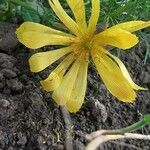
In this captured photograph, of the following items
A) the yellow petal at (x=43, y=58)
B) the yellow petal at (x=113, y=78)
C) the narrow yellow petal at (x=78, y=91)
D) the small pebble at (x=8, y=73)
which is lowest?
the small pebble at (x=8, y=73)

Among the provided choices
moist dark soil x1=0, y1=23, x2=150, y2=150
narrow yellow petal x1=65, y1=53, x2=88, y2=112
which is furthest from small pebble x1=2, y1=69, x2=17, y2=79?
narrow yellow petal x1=65, y1=53, x2=88, y2=112

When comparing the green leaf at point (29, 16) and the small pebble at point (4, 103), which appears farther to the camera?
the green leaf at point (29, 16)

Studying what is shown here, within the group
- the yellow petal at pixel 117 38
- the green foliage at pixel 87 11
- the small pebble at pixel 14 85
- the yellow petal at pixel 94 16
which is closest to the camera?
the yellow petal at pixel 117 38

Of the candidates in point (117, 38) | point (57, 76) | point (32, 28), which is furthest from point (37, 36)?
point (117, 38)

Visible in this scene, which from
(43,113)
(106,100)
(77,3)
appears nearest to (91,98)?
(106,100)

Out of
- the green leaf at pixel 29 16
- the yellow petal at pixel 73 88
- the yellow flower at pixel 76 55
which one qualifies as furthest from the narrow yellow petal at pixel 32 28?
the green leaf at pixel 29 16

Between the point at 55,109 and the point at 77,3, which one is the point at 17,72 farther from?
the point at 77,3

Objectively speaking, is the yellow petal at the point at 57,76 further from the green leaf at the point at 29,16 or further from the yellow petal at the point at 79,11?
the green leaf at the point at 29,16

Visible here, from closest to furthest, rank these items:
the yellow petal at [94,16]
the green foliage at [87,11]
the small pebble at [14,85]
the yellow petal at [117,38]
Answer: the yellow petal at [117,38] → the yellow petal at [94,16] → the small pebble at [14,85] → the green foliage at [87,11]
